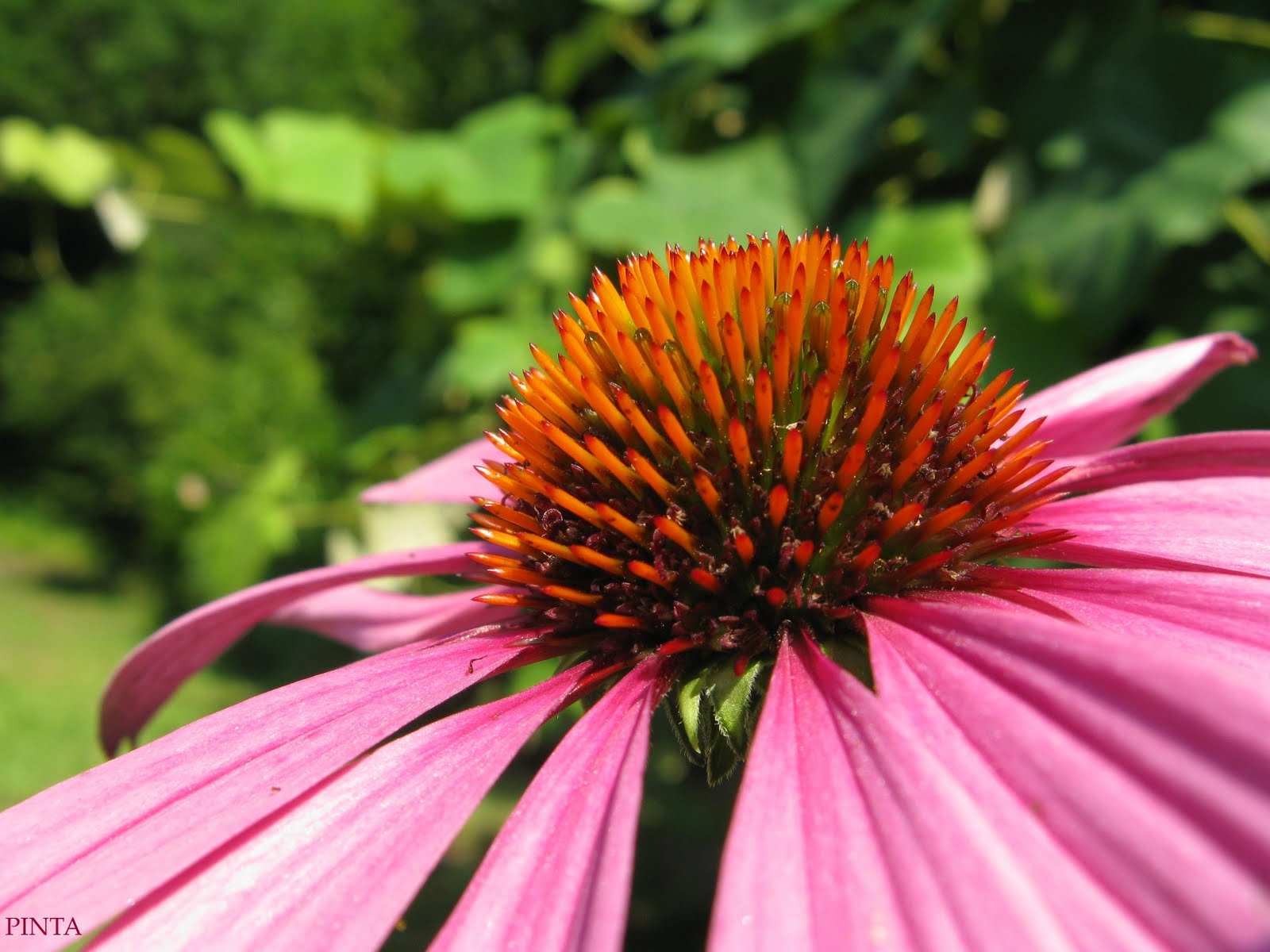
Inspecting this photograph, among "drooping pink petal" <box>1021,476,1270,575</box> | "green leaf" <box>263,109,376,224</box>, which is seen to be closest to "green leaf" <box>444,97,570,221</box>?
"green leaf" <box>263,109,376,224</box>

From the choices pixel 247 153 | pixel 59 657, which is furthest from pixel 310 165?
pixel 59 657

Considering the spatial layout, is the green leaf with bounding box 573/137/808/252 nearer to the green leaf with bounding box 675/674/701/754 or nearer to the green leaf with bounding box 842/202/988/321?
the green leaf with bounding box 842/202/988/321

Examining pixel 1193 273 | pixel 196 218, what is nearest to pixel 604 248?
pixel 1193 273

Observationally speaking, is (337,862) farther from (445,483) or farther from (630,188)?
(630,188)

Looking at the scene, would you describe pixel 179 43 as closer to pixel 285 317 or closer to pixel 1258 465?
pixel 285 317

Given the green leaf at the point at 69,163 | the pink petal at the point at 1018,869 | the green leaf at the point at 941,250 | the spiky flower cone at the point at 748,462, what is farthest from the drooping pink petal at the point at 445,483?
the green leaf at the point at 69,163

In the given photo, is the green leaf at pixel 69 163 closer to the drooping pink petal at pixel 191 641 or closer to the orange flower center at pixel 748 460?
the drooping pink petal at pixel 191 641
